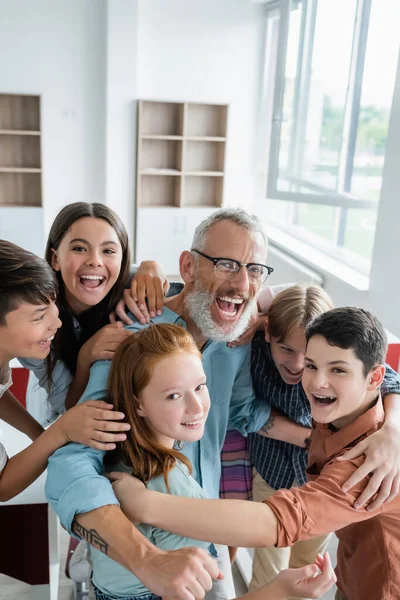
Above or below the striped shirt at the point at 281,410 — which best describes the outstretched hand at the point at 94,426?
above

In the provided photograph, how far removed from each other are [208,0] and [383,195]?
3.65 m

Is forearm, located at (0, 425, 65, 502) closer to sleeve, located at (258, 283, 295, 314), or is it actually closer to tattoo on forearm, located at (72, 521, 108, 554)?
tattoo on forearm, located at (72, 521, 108, 554)

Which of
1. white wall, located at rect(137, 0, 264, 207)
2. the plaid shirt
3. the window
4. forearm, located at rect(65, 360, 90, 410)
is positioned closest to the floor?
the plaid shirt

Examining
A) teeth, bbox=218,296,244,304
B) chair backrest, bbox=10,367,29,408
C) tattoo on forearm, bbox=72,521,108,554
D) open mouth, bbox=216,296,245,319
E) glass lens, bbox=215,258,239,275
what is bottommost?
chair backrest, bbox=10,367,29,408

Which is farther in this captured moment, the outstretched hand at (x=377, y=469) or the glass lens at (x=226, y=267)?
the glass lens at (x=226, y=267)

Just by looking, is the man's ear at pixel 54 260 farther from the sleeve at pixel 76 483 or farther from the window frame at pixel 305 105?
the window frame at pixel 305 105

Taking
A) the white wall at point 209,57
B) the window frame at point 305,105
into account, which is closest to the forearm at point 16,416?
the window frame at point 305,105

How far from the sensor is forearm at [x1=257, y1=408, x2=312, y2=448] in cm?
184

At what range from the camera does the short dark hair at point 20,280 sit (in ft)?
4.55

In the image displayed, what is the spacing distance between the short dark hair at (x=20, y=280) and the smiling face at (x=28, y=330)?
14mm

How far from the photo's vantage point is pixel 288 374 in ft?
5.92

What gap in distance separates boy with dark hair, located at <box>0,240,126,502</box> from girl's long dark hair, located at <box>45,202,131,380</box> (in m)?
0.28

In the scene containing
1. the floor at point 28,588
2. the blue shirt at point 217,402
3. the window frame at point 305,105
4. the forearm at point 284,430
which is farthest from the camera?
the window frame at point 305,105

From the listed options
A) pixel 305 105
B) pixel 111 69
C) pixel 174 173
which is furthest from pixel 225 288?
pixel 111 69
